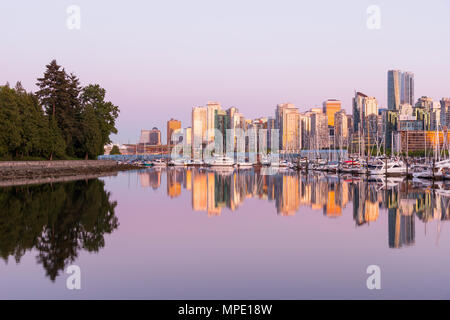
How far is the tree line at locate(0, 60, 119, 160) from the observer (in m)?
72.9

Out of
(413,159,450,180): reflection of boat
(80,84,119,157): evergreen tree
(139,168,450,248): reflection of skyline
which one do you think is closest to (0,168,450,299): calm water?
(139,168,450,248): reflection of skyline

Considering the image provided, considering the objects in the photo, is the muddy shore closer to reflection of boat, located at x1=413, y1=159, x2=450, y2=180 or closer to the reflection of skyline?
the reflection of skyline

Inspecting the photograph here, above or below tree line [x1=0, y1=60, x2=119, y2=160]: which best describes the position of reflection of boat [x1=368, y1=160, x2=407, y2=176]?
below

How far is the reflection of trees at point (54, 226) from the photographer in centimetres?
1876

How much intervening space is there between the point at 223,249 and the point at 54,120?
7533 cm

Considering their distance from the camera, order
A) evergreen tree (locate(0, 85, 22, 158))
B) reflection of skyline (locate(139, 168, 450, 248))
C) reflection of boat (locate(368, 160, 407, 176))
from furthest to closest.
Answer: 1. reflection of boat (locate(368, 160, 407, 176))
2. evergreen tree (locate(0, 85, 22, 158))
3. reflection of skyline (locate(139, 168, 450, 248))

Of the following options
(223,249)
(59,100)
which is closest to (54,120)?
(59,100)

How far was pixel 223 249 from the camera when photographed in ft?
68.1

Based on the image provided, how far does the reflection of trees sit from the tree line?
3656 centimetres

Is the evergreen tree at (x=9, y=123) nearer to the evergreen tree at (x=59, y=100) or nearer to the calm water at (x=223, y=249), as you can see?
the evergreen tree at (x=59, y=100)

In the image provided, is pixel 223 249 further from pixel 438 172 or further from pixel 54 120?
pixel 54 120
